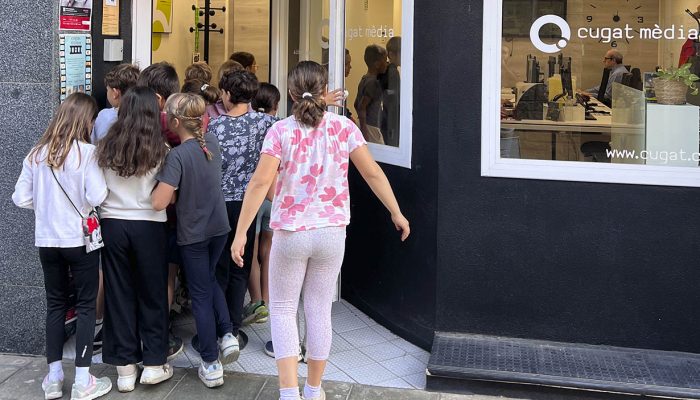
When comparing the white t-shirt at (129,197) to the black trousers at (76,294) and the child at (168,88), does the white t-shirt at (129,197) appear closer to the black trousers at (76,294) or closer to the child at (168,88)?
the black trousers at (76,294)

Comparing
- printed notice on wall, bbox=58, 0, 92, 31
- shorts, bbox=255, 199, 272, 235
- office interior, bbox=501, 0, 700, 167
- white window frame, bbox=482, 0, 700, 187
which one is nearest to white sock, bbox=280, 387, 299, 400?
shorts, bbox=255, 199, 272, 235

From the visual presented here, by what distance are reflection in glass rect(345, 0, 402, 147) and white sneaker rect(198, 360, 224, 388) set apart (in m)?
1.85

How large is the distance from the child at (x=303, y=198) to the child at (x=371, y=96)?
163cm

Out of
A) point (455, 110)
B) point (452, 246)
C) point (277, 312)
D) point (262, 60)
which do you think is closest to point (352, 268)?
point (452, 246)

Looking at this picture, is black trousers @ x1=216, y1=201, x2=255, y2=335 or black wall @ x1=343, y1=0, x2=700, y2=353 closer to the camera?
black wall @ x1=343, y1=0, x2=700, y2=353

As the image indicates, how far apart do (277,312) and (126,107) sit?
1351mm

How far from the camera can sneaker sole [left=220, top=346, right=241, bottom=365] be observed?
188 inches

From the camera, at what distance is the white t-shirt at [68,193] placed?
4305 mm

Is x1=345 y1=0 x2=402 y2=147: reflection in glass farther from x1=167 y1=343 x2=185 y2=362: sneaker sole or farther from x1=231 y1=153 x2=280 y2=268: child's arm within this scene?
x1=167 y1=343 x2=185 y2=362: sneaker sole

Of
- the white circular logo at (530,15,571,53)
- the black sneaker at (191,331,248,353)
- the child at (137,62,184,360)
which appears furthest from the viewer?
the black sneaker at (191,331,248,353)

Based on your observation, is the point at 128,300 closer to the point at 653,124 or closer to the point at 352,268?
the point at 352,268

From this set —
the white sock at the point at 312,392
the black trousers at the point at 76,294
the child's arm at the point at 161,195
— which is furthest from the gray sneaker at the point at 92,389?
the white sock at the point at 312,392

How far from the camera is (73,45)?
5.10m

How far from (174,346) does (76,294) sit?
831 millimetres
